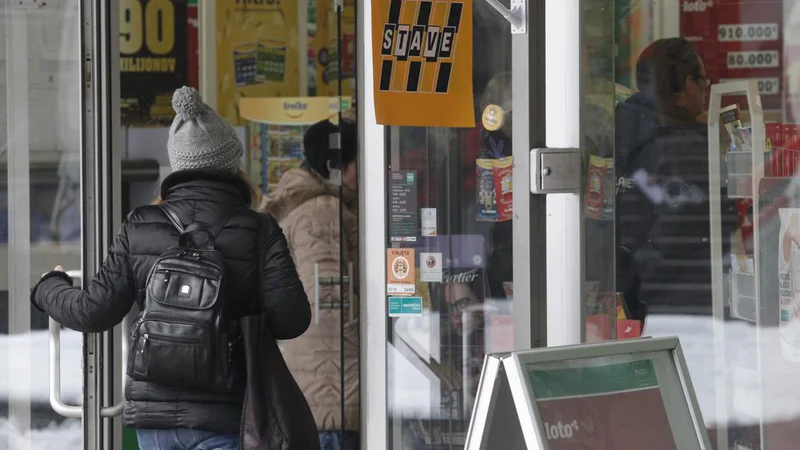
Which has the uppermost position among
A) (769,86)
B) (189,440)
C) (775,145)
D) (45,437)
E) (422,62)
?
(422,62)

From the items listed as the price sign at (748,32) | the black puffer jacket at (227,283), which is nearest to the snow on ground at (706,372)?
the price sign at (748,32)

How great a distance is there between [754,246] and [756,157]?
210 millimetres

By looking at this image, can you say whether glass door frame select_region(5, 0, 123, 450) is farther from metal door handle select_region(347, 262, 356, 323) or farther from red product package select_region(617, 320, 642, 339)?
red product package select_region(617, 320, 642, 339)

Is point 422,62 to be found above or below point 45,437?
above

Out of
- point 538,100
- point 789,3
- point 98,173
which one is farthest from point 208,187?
point 789,3

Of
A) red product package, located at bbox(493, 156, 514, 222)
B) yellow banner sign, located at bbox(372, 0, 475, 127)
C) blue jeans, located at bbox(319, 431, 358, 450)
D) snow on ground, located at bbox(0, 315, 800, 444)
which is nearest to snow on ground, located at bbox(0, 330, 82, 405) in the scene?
snow on ground, located at bbox(0, 315, 800, 444)

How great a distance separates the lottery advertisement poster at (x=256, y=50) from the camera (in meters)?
5.51

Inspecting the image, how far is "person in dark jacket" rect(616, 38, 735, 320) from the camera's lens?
9.59 ft

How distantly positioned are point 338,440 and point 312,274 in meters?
0.69

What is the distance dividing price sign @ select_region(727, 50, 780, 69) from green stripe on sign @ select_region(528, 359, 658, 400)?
0.96 meters

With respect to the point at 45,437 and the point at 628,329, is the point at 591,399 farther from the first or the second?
the point at 45,437

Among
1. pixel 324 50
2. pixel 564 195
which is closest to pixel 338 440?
pixel 324 50

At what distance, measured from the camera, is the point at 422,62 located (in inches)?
117

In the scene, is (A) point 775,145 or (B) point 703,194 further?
(B) point 703,194
